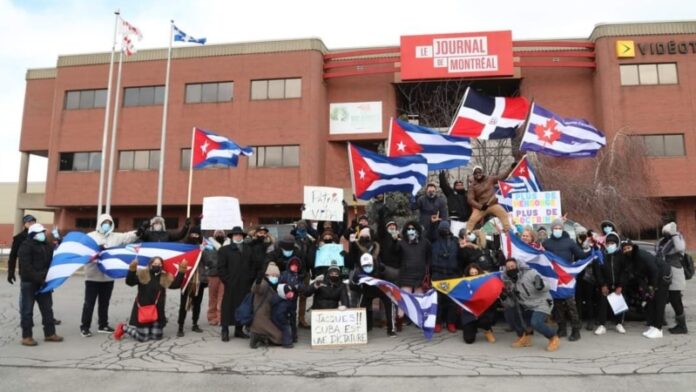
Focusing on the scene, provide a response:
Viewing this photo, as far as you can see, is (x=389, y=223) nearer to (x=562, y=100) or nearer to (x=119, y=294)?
(x=119, y=294)

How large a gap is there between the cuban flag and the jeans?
127mm

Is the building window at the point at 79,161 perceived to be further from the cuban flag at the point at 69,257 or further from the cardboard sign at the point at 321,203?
the cardboard sign at the point at 321,203

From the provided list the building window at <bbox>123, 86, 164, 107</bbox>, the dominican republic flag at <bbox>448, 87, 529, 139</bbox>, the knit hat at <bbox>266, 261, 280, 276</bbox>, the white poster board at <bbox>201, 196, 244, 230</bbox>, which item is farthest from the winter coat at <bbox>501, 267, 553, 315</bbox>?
the building window at <bbox>123, 86, 164, 107</bbox>

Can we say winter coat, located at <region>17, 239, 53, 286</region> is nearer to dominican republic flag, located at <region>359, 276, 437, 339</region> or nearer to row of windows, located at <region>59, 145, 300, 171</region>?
dominican republic flag, located at <region>359, 276, 437, 339</region>

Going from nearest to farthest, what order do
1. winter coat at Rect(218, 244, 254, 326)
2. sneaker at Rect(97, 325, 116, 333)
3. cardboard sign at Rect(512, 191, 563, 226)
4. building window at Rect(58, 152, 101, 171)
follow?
winter coat at Rect(218, 244, 254, 326), sneaker at Rect(97, 325, 116, 333), cardboard sign at Rect(512, 191, 563, 226), building window at Rect(58, 152, 101, 171)

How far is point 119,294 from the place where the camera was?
47.1ft

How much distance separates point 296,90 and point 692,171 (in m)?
24.3

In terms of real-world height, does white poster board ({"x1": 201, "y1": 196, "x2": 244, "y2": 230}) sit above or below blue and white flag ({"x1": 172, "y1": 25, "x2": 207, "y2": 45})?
below

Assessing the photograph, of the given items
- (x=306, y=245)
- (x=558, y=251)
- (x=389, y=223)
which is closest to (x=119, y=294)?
(x=306, y=245)

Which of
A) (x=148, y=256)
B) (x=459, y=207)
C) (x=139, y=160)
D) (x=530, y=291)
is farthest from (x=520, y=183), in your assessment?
(x=139, y=160)

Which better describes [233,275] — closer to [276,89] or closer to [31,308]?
[31,308]

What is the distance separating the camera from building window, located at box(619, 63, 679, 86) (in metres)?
28.8

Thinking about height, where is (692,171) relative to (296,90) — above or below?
below

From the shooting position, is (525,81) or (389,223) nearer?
(389,223)
